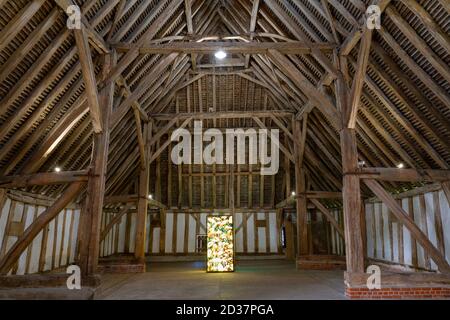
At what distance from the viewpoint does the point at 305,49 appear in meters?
6.66

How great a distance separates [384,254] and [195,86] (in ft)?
27.3

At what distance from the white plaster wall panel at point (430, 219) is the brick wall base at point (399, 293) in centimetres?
251

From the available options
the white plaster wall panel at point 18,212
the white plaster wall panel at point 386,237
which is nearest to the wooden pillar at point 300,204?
the white plaster wall panel at point 386,237

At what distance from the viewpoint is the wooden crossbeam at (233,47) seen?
260 inches

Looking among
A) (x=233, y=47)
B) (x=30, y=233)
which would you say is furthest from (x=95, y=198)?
(x=233, y=47)

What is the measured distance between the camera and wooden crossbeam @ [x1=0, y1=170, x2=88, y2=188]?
5.72 meters

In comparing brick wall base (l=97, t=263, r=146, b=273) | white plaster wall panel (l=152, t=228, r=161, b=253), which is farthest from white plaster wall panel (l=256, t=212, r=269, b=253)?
brick wall base (l=97, t=263, r=146, b=273)

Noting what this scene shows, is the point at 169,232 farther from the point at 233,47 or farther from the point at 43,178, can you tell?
the point at 233,47

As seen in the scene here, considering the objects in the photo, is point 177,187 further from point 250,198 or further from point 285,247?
point 285,247

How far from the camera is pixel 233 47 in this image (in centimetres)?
678

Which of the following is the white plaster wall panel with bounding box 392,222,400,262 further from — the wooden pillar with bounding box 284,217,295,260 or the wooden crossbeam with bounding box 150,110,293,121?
the wooden pillar with bounding box 284,217,295,260

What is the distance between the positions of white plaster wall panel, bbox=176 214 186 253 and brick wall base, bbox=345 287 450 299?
394 inches

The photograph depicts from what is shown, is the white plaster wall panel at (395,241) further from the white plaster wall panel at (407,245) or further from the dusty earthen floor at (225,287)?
the dusty earthen floor at (225,287)

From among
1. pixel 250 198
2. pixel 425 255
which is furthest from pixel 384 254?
pixel 250 198
